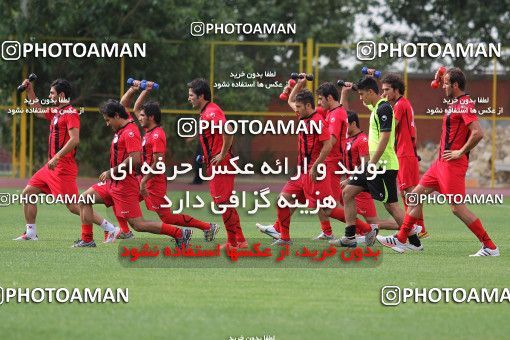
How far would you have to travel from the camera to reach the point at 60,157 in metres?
15.9

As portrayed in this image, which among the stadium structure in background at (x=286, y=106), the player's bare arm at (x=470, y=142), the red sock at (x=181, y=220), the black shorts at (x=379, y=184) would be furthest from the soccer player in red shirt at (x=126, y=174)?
the stadium structure in background at (x=286, y=106)

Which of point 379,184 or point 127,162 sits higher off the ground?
point 127,162

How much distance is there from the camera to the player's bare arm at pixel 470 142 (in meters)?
14.3

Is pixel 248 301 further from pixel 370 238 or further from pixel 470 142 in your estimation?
pixel 370 238

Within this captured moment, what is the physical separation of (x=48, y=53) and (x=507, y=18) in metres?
18.8

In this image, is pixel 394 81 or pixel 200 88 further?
pixel 394 81

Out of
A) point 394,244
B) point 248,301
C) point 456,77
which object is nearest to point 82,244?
point 394,244

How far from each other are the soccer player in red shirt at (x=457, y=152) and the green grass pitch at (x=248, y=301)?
43cm

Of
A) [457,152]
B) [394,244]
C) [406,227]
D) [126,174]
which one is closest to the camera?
[457,152]

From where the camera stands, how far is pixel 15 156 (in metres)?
34.2

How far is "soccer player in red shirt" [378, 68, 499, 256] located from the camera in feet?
47.3

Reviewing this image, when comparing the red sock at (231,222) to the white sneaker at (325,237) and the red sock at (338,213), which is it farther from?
the white sneaker at (325,237)

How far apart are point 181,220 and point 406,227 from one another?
2700 millimetres

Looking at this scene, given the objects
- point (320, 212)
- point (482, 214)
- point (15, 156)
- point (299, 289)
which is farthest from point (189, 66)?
point (299, 289)
